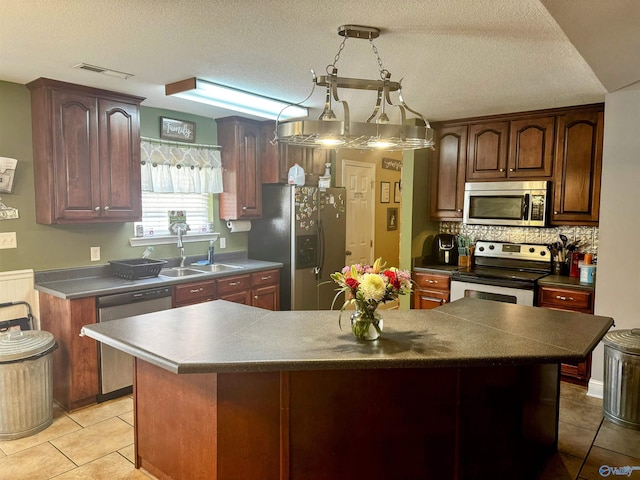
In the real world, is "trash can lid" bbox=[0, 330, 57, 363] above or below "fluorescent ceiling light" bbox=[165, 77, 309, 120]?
below

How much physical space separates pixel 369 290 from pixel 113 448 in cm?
205

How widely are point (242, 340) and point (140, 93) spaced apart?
2.56m

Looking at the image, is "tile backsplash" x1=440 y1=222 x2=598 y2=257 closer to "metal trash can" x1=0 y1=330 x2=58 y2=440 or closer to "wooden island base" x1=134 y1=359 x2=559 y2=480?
"wooden island base" x1=134 y1=359 x2=559 y2=480

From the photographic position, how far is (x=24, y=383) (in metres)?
2.98

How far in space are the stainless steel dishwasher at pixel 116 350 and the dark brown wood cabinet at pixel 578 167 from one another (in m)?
3.69

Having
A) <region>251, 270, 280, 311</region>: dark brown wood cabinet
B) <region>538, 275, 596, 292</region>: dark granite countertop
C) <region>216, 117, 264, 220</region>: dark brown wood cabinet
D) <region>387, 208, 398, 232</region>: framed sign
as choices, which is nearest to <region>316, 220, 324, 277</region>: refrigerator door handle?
<region>251, 270, 280, 311</region>: dark brown wood cabinet

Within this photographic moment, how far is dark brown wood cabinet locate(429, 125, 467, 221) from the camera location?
186 inches

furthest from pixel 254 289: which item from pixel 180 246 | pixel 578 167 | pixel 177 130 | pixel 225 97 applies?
pixel 578 167

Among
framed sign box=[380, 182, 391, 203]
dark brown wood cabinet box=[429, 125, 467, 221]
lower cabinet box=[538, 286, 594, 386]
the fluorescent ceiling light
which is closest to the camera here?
the fluorescent ceiling light

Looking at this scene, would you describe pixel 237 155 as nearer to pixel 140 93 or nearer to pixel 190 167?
pixel 190 167

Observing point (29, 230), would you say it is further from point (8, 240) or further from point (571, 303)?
point (571, 303)

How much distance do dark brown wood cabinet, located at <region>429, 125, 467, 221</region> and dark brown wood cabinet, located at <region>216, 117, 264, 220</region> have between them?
1912 millimetres

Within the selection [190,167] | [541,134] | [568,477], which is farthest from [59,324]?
[541,134]

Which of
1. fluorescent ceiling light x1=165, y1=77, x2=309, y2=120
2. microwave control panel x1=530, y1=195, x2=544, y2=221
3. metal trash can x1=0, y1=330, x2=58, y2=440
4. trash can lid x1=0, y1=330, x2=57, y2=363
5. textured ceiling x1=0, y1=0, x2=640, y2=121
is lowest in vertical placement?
metal trash can x1=0, y1=330, x2=58, y2=440
